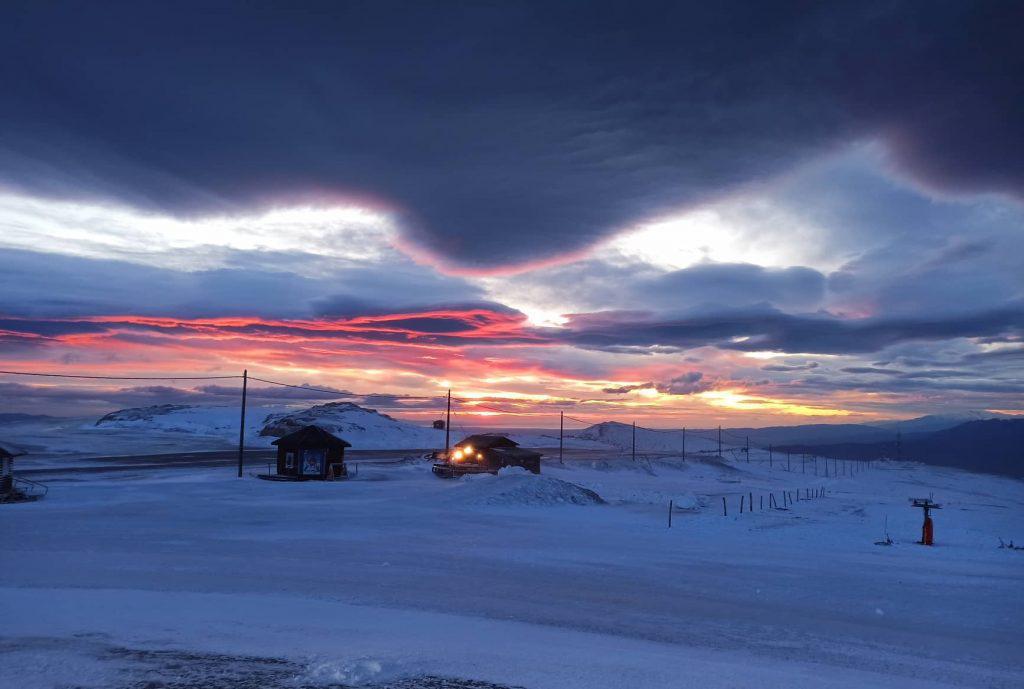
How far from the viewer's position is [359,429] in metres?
172

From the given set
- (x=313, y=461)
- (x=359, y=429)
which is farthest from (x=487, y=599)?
(x=359, y=429)

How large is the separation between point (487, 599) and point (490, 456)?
5345cm

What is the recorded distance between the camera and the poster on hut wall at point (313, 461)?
61369 mm

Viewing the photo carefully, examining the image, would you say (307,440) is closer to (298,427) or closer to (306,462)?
(306,462)

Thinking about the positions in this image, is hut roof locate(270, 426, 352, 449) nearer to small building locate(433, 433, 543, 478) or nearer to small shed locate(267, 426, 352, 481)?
small shed locate(267, 426, 352, 481)

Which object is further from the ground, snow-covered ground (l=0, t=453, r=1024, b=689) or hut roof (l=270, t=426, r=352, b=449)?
hut roof (l=270, t=426, r=352, b=449)

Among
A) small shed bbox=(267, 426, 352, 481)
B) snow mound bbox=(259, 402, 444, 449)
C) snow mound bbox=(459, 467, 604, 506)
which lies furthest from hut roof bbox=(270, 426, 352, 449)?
snow mound bbox=(259, 402, 444, 449)

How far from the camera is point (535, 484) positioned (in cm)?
4816

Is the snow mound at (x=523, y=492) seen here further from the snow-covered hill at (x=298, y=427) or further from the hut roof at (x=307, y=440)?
the snow-covered hill at (x=298, y=427)

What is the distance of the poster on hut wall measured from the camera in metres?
61.4

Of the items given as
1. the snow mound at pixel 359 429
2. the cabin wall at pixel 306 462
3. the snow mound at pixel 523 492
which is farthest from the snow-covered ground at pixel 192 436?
the snow mound at pixel 523 492

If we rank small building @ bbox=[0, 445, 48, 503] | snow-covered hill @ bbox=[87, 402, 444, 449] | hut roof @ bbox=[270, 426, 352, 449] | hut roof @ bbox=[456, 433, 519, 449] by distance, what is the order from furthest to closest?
snow-covered hill @ bbox=[87, 402, 444, 449] → hut roof @ bbox=[456, 433, 519, 449] → hut roof @ bbox=[270, 426, 352, 449] → small building @ bbox=[0, 445, 48, 503]

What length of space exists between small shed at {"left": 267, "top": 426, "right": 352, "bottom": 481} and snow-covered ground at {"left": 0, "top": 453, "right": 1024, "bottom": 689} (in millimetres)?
19298

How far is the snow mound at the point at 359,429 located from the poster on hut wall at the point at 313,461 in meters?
80.2
